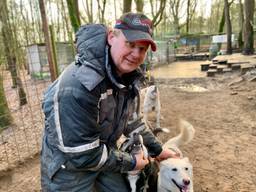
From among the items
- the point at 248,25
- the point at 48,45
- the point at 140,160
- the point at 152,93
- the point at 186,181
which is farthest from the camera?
the point at 248,25

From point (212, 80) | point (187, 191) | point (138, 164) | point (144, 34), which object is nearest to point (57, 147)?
point (138, 164)

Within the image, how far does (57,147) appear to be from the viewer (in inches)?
73.1

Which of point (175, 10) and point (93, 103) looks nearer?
point (93, 103)

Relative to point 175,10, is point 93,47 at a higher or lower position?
lower

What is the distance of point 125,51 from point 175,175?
1.14 m

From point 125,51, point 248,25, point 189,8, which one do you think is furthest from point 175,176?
point 189,8

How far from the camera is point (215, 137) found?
434 centimetres

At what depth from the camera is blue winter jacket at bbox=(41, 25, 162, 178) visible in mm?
1691

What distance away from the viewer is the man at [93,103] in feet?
5.54

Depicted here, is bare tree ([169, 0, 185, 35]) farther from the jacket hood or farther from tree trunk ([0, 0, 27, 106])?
the jacket hood

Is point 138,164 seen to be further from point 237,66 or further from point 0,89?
point 237,66

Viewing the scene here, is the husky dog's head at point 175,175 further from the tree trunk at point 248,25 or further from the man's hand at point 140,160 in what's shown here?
the tree trunk at point 248,25

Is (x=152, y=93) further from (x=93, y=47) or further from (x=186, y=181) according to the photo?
(x=93, y=47)

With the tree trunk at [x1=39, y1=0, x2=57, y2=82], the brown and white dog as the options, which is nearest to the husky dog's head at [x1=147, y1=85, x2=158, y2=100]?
the tree trunk at [x1=39, y1=0, x2=57, y2=82]
